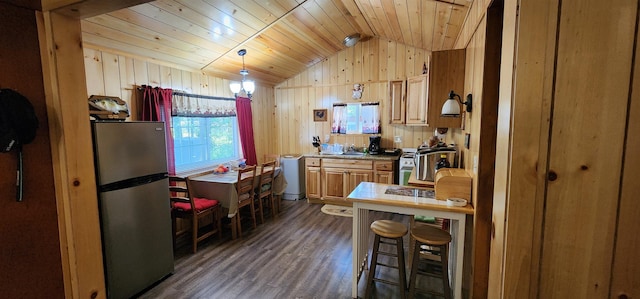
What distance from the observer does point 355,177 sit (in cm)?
458

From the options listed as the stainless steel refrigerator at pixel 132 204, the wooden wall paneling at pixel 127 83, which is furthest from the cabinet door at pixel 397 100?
the wooden wall paneling at pixel 127 83

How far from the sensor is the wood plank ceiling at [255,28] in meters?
2.45

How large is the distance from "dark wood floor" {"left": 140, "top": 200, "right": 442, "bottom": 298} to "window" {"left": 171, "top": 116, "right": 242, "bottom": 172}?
114 centimetres

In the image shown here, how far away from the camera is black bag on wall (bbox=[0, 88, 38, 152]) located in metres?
1.12

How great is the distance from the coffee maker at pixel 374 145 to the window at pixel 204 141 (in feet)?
7.36

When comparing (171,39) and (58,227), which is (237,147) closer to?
(171,39)

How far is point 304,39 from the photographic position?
4.04 meters

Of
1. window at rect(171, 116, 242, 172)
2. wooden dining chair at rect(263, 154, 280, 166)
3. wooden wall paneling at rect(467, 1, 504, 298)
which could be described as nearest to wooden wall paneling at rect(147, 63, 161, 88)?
window at rect(171, 116, 242, 172)

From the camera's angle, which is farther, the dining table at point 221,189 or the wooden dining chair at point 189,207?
the dining table at point 221,189

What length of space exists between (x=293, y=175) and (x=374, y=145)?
154 cm

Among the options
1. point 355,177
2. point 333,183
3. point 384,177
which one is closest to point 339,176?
point 333,183

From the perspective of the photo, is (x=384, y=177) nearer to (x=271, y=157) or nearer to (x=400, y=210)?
(x=271, y=157)

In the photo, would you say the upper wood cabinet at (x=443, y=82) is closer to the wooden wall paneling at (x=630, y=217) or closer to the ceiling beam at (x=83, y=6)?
the wooden wall paneling at (x=630, y=217)

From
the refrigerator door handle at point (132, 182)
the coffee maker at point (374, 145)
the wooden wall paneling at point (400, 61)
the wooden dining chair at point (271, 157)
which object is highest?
the wooden wall paneling at point (400, 61)
